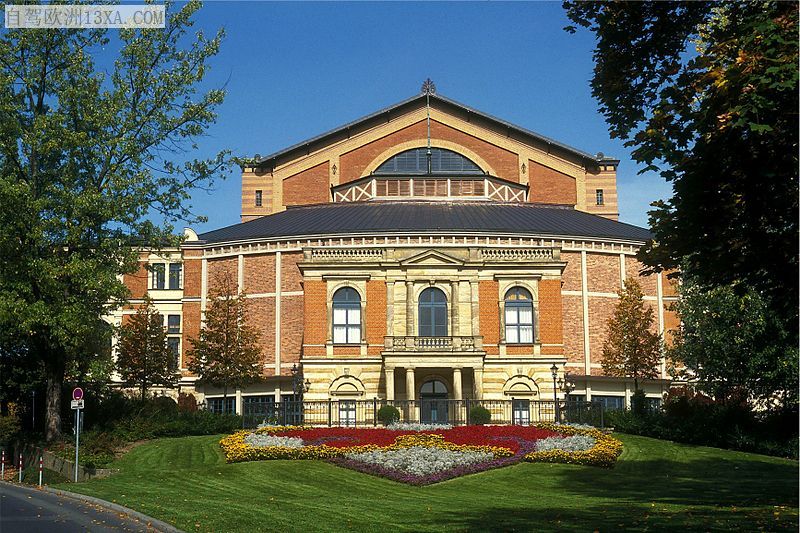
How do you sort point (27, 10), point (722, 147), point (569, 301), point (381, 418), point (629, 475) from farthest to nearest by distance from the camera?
point (569, 301) < point (381, 418) < point (27, 10) < point (629, 475) < point (722, 147)

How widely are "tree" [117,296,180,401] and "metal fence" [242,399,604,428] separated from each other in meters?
9.69

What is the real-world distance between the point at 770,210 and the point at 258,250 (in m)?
53.3

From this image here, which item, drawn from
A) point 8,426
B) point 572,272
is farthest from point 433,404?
point 572,272

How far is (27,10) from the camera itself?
35125mm

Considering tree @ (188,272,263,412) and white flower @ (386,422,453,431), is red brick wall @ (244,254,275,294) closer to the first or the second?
tree @ (188,272,263,412)

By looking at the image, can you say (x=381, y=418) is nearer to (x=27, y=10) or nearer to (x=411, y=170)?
(x=27, y=10)

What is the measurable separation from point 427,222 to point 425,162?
18.0 meters

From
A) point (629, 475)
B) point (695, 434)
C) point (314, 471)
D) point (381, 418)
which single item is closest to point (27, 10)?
point (314, 471)

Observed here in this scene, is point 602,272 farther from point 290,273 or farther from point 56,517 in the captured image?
point 56,517

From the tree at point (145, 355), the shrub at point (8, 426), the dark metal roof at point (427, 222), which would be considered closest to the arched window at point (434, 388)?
the dark metal roof at point (427, 222)

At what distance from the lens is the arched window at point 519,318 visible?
5306 cm

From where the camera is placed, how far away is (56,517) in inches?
819

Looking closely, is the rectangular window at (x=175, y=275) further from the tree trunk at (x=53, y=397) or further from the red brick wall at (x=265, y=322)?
the tree trunk at (x=53, y=397)

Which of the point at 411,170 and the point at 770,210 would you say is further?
the point at 411,170
